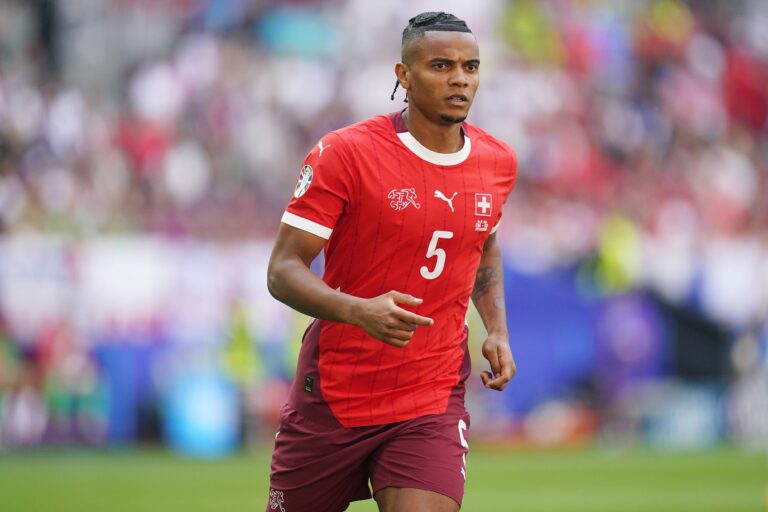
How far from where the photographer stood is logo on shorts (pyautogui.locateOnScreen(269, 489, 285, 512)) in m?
5.60

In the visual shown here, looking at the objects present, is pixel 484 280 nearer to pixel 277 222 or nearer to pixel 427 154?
pixel 427 154

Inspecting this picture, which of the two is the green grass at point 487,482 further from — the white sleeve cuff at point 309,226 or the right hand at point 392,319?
the right hand at point 392,319

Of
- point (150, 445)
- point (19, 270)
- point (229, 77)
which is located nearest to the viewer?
point (19, 270)

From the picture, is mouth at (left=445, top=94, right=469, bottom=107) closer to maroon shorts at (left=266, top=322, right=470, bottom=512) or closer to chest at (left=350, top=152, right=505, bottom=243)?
chest at (left=350, top=152, right=505, bottom=243)

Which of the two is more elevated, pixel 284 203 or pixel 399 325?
pixel 284 203

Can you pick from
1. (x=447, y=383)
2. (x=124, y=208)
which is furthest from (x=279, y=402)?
(x=447, y=383)

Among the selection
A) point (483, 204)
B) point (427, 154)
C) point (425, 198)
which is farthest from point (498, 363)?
point (427, 154)

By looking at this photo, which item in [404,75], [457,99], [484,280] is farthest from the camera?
[484,280]

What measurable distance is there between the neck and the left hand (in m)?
0.86

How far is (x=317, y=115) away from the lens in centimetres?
1850

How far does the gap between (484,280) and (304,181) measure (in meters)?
1.17

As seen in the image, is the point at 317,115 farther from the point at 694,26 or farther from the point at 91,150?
the point at 694,26

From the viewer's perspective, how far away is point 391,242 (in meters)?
5.50

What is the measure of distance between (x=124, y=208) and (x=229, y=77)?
10.2 feet
